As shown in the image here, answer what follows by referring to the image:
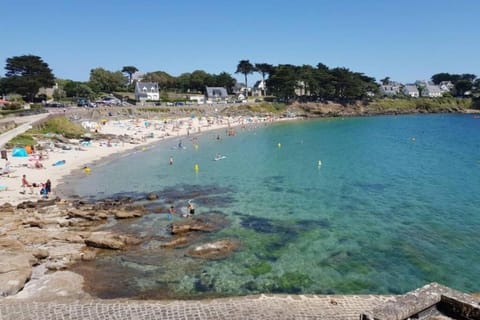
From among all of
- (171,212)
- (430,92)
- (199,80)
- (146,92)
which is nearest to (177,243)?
(171,212)

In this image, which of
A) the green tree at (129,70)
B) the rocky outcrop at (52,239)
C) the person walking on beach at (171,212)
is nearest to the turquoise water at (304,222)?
the person walking on beach at (171,212)

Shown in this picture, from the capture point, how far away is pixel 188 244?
22672mm

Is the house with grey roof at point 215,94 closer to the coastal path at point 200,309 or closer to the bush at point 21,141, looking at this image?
the bush at point 21,141

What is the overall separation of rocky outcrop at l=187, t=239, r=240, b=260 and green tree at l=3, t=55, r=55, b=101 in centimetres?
8383

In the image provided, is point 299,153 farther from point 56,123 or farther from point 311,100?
point 311,100

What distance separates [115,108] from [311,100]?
6960cm

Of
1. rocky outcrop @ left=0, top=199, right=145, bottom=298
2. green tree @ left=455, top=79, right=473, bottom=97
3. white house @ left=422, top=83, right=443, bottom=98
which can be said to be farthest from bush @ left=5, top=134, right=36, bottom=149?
white house @ left=422, top=83, right=443, bottom=98

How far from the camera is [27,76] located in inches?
3676

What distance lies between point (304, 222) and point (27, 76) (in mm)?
88894

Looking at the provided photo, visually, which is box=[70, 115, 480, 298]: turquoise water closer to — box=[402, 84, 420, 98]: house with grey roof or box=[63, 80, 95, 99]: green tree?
box=[63, 80, 95, 99]: green tree

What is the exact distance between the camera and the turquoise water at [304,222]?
18.4 meters

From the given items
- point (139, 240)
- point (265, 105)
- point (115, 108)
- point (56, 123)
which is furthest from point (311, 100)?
point (139, 240)

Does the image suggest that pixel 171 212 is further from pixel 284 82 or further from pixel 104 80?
pixel 104 80

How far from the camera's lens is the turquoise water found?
60.2 ft
